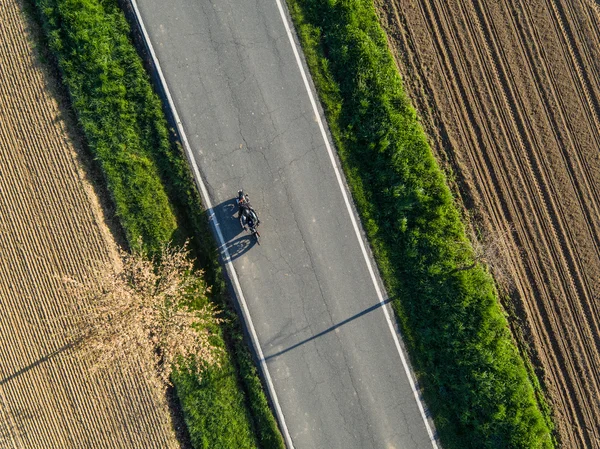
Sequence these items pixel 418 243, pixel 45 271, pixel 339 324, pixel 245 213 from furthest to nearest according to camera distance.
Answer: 1. pixel 45 271
2. pixel 339 324
3. pixel 418 243
4. pixel 245 213

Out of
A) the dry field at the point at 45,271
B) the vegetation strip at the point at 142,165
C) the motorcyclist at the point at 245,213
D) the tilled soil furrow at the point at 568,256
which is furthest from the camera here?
the dry field at the point at 45,271

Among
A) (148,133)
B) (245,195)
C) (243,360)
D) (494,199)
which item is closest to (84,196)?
(148,133)

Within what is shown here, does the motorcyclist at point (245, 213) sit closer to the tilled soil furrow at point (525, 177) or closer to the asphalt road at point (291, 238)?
the asphalt road at point (291, 238)

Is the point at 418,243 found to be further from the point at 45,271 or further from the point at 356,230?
the point at 45,271

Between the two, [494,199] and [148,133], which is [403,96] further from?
[148,133]

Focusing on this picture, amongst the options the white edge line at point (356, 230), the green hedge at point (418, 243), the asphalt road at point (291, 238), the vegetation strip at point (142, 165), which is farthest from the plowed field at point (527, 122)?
the vegetation strip at point (142, 165)

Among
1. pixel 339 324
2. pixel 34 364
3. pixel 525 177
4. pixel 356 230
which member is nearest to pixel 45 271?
pixel 34 364

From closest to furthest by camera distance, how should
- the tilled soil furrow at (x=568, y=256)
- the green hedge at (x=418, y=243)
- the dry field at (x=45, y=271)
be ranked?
the green hedge at (x=418, y=243)
the tilled soil furrow at (x=568, y=256)
the dry field at (x=45, y=271)
